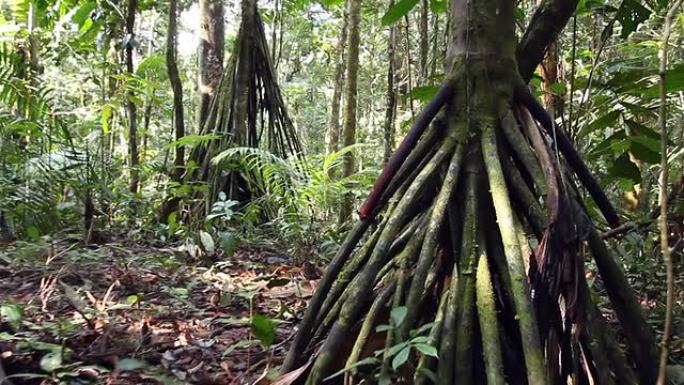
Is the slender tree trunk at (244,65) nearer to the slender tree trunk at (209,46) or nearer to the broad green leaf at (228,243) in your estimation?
the slender tree trunk at (209,46)

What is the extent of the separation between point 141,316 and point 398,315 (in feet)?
4.31

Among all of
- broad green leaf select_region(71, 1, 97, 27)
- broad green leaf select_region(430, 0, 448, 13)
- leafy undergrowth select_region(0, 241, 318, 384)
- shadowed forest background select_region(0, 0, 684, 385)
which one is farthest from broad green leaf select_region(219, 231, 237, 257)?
broad green leaf select_region(71, 1, 97, 27)

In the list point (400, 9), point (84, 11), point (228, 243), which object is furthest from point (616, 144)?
point (84, 11)

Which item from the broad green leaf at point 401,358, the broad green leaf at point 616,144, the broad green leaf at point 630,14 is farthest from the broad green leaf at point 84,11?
the broad green leaf at point 401,358

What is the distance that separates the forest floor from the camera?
7.02 ft

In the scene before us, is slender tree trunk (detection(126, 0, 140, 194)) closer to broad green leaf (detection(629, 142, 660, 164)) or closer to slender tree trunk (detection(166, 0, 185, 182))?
slender tree trunk (detection(166, 0, 185, 182))

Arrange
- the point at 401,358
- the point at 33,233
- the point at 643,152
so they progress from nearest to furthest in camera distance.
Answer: the point at 401,358, the point at 643,152, the point at 33,233

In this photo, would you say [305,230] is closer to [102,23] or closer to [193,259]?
[193,259]

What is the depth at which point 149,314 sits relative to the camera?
8.85 feet

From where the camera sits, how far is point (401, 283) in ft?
6.55

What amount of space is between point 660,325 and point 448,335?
117cm

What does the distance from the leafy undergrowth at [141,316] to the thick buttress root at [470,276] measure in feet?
1.19

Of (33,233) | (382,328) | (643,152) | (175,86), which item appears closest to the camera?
(382,328)

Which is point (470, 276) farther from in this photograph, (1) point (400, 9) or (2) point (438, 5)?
(2) point (438, 5)
